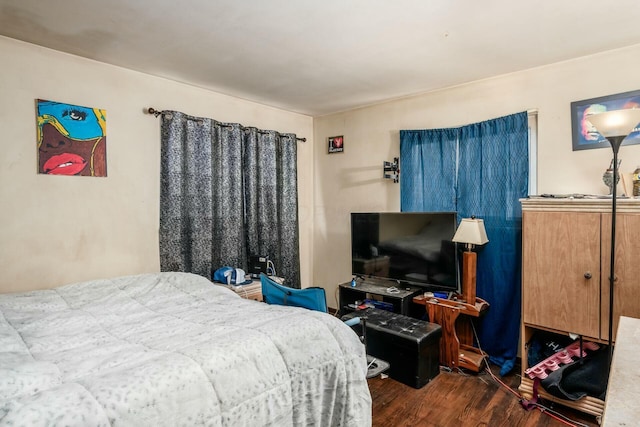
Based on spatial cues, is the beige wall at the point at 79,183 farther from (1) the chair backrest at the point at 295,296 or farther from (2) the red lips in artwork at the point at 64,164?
(1) the chair backrest at the point at 295,296

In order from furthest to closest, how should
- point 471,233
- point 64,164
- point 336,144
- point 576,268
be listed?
point 336,144
point 471,233
point 64,164
point 576,268

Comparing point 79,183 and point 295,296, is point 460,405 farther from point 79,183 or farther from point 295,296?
point 79,183

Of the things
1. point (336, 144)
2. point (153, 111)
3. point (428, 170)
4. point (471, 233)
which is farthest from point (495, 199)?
point (153, 111)

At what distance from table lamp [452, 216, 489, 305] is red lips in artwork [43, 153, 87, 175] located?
2.96 m

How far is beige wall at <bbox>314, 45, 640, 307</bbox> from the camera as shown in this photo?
2576 mm

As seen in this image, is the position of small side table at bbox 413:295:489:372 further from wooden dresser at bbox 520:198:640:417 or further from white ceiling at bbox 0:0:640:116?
white ceiling at bbox 0:0:640:116

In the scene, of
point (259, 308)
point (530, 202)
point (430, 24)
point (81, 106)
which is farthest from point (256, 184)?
point (530, 202)

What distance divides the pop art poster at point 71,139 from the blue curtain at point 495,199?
2.87m

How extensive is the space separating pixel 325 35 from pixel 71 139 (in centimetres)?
194

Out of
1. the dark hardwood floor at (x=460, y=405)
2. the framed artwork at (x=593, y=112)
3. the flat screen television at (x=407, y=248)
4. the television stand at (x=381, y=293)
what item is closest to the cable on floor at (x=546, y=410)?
the dark hardwood floor at (x=460, y=405)

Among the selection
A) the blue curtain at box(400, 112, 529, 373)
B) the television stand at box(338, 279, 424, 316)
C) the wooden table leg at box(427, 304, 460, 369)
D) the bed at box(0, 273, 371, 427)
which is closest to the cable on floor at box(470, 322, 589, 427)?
the blue curtain at box(400, 112, 529, 373)

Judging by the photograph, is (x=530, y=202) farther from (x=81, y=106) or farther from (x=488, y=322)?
(x=81, y=106)

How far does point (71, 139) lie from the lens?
8.36 feet

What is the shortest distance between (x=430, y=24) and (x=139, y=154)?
238cm
